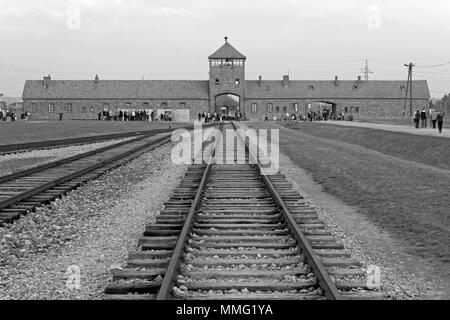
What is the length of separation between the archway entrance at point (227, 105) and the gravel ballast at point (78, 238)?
94662 mm

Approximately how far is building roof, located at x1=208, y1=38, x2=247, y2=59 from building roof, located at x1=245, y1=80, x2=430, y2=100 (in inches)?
219

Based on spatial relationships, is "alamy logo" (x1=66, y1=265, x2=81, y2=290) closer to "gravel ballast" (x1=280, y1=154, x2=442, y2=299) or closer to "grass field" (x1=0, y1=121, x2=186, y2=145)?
"gravel ballast" (x1=280, y1=154, x2=442, y2=299)

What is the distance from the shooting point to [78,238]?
8680 millimetres

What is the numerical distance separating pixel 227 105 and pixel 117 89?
2170 cm

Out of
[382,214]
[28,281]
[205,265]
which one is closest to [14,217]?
[28,281]

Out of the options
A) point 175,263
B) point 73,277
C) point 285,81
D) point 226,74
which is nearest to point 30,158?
point 73,277

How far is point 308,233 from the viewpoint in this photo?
8.34 metres

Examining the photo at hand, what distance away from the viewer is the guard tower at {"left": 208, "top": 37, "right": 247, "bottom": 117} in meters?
104

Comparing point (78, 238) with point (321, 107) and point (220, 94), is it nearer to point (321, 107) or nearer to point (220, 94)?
point (220, 94)

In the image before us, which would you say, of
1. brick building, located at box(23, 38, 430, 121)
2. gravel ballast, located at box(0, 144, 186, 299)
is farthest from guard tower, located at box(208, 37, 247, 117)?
gravel ballast, located at box(0, 144, 186, 299)

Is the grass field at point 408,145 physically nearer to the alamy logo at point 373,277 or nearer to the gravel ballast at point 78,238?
the gravel ballast at point 78,238

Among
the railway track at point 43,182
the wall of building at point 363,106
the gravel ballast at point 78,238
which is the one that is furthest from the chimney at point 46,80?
the gravel ballast at point 78,238

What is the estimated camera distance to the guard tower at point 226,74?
104188 mm
